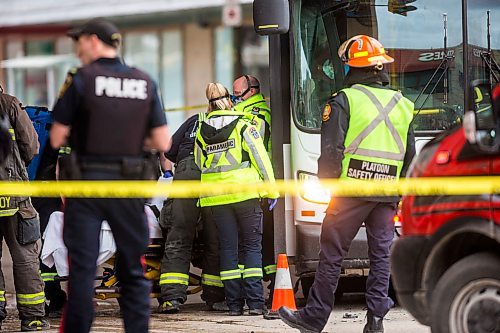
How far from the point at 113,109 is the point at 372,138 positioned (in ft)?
6.38

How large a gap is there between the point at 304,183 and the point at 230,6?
6999mm

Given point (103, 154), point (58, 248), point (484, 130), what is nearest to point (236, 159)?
point (58, 248)

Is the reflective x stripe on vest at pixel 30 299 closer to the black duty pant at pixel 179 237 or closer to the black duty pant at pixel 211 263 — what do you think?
the black duty pant at pixel 179 237

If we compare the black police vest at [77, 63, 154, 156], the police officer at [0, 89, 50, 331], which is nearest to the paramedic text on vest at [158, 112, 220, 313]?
the police officer at [0, 89, 50, 331]

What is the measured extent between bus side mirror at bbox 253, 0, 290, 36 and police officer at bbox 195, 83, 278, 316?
868 mm

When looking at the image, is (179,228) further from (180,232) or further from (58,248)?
(58,248)

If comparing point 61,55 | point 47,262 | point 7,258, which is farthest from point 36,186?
point 61,55

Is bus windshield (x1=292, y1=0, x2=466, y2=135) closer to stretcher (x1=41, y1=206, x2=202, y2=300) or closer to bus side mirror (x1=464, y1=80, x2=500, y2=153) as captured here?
stretcher (x1=41, y1=206, x2=202, y2=300)

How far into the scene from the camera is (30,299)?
8695 millimetres

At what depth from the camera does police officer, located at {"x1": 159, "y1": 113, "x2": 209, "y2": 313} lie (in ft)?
31.3

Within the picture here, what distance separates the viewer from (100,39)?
21.0 feet

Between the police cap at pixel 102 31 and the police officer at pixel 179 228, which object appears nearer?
the police cap at pixel 102 31

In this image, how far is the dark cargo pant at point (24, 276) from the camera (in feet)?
28.3

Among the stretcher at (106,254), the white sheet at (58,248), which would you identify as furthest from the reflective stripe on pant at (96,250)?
the white sheet at (58,248)
